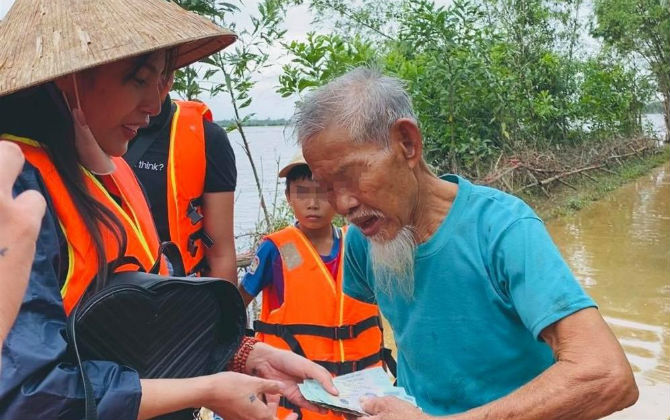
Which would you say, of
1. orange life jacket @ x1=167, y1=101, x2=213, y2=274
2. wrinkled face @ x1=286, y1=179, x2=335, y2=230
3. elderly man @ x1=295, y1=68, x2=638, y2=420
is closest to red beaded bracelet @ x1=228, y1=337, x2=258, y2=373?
elderly man @ x1=295, y1=68, x2=638, y2=420

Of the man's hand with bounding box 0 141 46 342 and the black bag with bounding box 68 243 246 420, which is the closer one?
the man's hand with bounding box 0 141 46 342

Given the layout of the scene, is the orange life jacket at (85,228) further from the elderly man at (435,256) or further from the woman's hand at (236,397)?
the elderly man at (435,256)

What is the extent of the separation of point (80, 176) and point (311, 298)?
178 cm

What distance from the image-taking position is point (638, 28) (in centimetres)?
2600

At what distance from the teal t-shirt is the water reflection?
399 centimetres

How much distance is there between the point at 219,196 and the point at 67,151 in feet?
4.01

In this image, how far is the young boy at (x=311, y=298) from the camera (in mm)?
3182

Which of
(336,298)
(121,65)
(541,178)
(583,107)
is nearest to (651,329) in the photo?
(336,298)

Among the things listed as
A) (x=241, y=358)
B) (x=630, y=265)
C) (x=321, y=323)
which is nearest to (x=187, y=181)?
(x=241, y=358)

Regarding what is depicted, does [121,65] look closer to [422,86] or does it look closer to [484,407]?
[484,407]

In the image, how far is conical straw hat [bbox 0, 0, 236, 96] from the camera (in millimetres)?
1537

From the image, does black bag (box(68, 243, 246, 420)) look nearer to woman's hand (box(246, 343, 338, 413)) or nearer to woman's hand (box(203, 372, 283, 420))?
woman's hand (box(203, 372, 283, 420))

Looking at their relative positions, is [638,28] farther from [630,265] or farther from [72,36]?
[72,36]

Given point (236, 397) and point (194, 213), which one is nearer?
point (236, 397)
